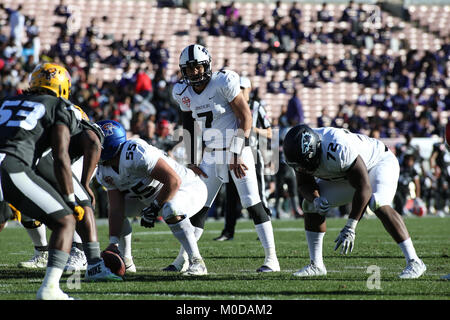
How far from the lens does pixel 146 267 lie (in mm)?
6672

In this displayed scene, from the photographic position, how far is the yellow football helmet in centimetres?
500

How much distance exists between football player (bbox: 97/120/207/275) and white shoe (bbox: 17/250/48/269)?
854 millimetres

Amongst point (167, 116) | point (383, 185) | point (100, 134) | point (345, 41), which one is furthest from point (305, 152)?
point (345, 41)

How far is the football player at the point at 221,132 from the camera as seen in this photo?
6.39 m

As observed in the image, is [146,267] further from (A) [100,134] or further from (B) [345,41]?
(B) [345,41]

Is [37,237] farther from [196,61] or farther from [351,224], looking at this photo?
[351,224]

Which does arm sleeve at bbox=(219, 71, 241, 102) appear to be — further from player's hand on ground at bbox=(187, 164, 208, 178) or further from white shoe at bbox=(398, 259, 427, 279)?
white shoe at bbox=(398, 259, 427, 279)

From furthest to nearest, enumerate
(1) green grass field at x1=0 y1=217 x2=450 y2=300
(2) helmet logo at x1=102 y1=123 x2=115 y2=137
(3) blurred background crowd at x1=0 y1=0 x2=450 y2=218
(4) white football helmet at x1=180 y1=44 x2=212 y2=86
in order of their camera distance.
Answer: (3) blurred background crowd at x1=0 y1=0 x2=450 y2=218, (4) white football helmet at x1=180 y1=44 x2=212 y2=86, (2) helmet logo at x1=102 y1=123 x2=115 y2=137, (1) green grass field at x1=0 y1=217 x2=450 y2=300

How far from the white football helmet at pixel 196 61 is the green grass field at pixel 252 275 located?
63.3 inches

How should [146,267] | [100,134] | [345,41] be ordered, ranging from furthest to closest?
[345,41] → [146,267] → [100,134]

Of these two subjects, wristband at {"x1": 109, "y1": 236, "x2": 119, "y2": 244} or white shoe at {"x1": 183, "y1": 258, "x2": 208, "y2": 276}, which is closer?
white shoe at {"x1": 183, "y1": 258, "x2": 208, "y2": 276}

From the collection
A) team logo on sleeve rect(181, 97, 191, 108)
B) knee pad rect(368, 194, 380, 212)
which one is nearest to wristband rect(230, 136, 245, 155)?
team logo on sleeve rect(181, 97, 191, 108)

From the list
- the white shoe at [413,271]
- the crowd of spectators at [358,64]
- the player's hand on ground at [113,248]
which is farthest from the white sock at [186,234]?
the crowd of spectators at [358,64]
